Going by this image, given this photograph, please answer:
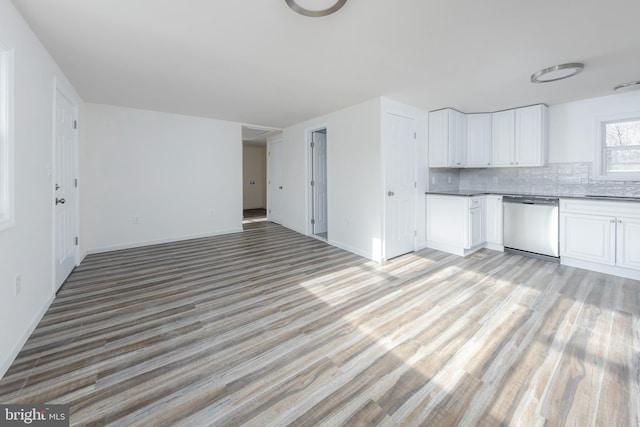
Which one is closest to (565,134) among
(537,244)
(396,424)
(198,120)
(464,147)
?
(464,147)

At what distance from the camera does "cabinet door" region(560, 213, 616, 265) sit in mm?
3289

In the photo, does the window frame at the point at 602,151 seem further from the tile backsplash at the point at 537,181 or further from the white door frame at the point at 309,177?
the white door frame at the point at 309,177

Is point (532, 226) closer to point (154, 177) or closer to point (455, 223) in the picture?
point (455, 223)

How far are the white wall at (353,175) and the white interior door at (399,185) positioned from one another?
159 millimetres

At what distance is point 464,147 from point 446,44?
277 cm

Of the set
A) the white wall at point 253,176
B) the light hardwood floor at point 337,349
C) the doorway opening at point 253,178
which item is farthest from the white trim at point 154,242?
the white wall at point 253,176

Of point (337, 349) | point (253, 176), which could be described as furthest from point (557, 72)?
point (253, 176)

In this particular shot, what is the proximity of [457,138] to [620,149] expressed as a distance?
2018mm

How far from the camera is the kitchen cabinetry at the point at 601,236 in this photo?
3.14m

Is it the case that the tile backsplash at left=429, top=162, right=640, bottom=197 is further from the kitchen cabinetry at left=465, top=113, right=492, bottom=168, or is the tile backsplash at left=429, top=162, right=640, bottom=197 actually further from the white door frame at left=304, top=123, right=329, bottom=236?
the white door frame at left=304, top=123, right=329, bottom=236

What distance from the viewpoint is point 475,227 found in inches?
168

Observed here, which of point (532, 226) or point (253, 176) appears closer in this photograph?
point (532, 226)

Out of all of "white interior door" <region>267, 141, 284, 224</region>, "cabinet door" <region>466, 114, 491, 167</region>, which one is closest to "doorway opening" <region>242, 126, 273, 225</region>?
"white interior door" <region>267, 141, 284, 224</region>

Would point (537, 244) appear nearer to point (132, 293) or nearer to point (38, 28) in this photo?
point (132, 293)
